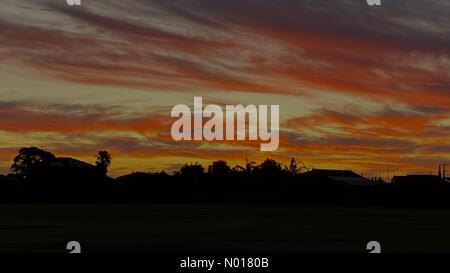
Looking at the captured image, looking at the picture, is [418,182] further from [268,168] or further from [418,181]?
[268,168]

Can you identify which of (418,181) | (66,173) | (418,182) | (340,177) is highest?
(66,173)

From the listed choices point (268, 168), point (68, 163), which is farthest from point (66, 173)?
point (268, 168)

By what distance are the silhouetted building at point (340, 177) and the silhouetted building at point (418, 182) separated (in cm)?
394

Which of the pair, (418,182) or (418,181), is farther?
(418,181)

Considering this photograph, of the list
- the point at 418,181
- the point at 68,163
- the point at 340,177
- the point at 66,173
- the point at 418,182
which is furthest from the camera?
the point at 340,177

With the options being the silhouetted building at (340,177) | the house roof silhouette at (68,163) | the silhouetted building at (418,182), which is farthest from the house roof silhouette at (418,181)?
the house roof silhouette at (68,163)

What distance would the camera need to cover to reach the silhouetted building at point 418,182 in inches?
4444

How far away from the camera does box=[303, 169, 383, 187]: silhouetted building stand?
392 ft

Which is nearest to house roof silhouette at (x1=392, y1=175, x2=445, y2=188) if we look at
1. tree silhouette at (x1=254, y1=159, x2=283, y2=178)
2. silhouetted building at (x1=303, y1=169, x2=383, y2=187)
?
silhouetted building at (x1=303, y1=169, x2=383, y2=187)

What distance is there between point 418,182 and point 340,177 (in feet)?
49.5

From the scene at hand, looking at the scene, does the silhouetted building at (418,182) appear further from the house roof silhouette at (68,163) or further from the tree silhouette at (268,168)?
the house roof silhouette at (68,163)

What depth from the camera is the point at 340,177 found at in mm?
129875
